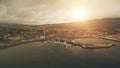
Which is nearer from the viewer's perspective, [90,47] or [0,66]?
[0,66]

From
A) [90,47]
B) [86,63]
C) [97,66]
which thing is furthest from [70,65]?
[90,47]

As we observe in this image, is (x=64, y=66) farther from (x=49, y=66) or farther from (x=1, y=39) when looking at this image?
(x=1, y=39)

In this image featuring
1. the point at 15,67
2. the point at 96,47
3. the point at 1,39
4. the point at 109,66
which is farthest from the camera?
the point at 1,39

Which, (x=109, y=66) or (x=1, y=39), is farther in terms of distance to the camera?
(x=1, y=39)

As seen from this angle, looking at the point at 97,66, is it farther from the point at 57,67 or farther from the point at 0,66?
the point at 0,66

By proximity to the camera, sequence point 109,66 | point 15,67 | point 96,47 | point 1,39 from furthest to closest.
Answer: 1. point 1,39
2. point 96,47
3. point 15,67
4. point 109,66

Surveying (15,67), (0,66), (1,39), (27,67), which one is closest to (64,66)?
(27,67)

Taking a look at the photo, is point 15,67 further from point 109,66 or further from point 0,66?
point 109,66

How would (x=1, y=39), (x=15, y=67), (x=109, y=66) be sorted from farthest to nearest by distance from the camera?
(x=1, y=39) < (x=15, y=67) < (x=109, y=66)
